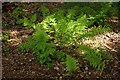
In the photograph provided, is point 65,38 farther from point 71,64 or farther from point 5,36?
point 5,36

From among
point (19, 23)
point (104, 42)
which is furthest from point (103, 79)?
point (19, 23)

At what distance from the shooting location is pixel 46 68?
19.8 ft

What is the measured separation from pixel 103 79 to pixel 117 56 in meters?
0.95

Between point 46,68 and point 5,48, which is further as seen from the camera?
point 5,48

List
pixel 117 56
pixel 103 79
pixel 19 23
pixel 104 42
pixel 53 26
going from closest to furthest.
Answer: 1. pixel 103 79
2. pixel 117 56
3. pixel 104 42
4. pixel 53 26
5. pixel 19 23

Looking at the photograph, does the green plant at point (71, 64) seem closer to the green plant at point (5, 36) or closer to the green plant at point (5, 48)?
the green plant at point (5, 48)

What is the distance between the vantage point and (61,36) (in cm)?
708

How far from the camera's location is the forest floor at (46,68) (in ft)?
19.0

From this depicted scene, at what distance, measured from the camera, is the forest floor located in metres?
5.79

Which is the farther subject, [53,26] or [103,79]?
[53,26]

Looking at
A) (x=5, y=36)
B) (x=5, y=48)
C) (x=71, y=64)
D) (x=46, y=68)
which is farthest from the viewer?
(x=5, y=36)

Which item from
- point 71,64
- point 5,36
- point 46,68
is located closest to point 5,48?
point 5,36

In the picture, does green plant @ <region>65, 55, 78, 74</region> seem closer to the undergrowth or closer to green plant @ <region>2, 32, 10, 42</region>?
the undergrowth

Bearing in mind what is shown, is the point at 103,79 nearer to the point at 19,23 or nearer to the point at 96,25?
the point at 96,25
